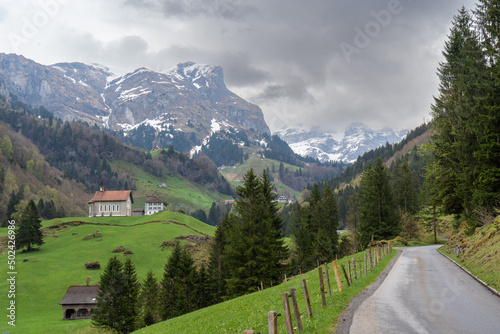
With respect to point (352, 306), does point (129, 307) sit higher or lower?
lower

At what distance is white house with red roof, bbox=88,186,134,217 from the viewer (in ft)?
531

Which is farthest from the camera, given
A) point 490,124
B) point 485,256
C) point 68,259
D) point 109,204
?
point 109,204

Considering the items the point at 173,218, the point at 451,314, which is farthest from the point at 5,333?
the point at 173,218

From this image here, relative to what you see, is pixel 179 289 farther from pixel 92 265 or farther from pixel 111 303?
pixel 92 265

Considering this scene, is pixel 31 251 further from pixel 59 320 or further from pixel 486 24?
pixel 486 24

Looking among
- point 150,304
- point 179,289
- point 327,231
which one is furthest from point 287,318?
point 327,231

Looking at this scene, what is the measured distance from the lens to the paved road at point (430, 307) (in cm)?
1198

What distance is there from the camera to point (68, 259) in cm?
8556

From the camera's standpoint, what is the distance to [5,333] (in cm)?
4200

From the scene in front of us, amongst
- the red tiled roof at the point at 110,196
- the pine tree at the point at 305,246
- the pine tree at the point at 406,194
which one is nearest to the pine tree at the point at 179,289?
the pine tree at the point at 305,246

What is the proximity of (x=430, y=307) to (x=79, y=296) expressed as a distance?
66449 millimetres

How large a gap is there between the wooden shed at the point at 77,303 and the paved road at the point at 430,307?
60.6 metres

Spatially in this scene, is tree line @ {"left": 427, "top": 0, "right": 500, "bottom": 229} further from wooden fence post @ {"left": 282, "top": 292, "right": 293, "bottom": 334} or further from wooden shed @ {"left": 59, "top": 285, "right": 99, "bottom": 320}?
wooden shed @ {"left": 59, "top": 285, "right": 99, "bottom": 320}

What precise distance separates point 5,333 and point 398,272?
49052mm
